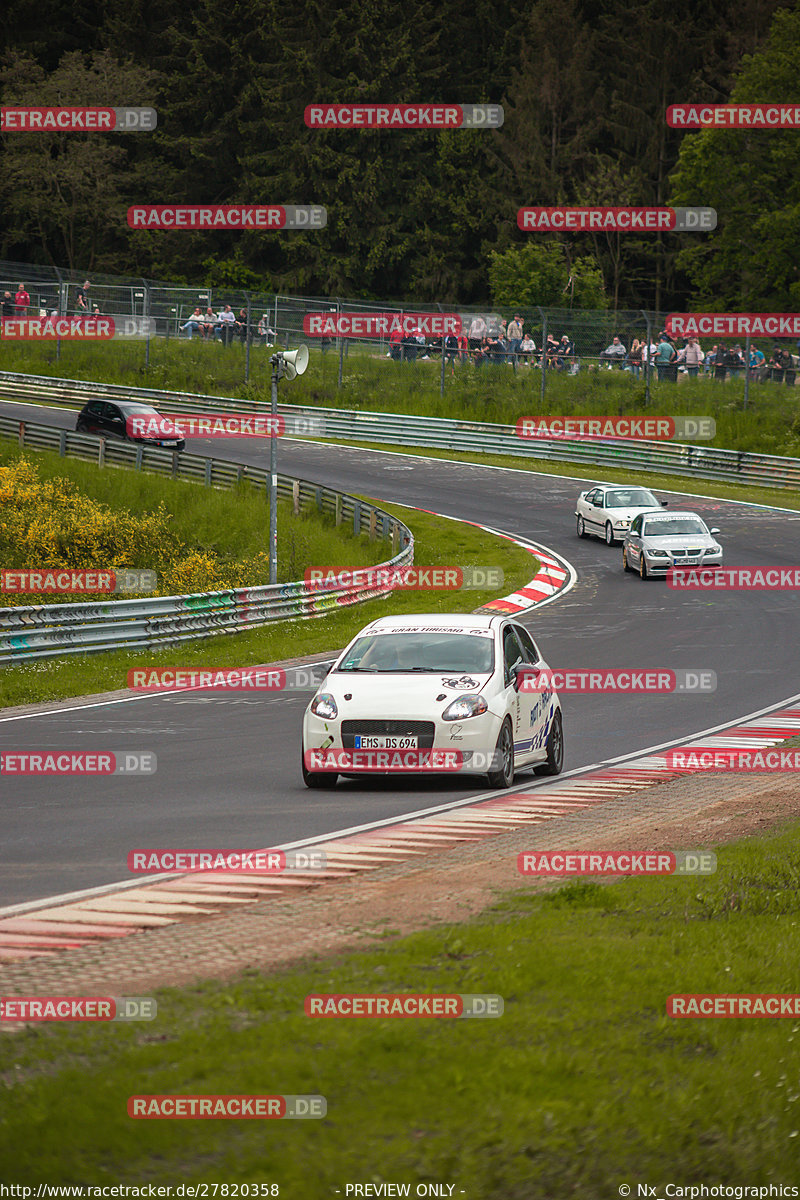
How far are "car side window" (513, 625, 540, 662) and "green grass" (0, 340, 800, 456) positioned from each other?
36.3 meters

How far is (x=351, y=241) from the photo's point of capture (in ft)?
279

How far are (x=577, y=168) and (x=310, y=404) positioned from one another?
37431 mm

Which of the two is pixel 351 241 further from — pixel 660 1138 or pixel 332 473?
pixel 660 1138

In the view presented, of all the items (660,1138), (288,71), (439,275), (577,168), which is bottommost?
(660,1138)

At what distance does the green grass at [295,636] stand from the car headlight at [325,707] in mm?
7309

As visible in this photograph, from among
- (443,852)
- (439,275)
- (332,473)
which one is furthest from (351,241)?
(443,852)

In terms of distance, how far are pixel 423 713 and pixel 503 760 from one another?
88cm

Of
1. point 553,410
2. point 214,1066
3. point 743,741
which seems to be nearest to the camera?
point 214,1066

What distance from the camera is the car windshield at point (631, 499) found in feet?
121

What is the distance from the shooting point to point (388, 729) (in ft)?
40.7

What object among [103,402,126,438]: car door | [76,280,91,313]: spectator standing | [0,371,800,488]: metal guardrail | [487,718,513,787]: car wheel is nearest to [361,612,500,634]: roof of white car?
[487,718,513,787]: car wheel

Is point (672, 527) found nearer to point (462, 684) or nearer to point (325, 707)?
point (462, 684)

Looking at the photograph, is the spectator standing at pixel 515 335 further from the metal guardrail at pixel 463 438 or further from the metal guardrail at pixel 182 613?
the metal guardrail at pixel 182 613

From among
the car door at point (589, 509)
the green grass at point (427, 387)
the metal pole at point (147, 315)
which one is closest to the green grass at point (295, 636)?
the car door at point (589, 509)
